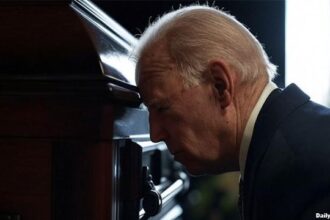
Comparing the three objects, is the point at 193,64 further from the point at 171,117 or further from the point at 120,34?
the point at 120,34

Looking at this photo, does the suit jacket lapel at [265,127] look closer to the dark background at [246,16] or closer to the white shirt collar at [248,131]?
the white shirt collar at [248,131]

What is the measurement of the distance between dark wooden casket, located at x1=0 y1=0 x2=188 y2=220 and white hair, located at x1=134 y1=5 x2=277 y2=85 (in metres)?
0.18

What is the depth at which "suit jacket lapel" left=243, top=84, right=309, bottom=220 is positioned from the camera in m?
0.97

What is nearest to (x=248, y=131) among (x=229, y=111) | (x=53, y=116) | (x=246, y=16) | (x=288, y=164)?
(x=229, y=111)

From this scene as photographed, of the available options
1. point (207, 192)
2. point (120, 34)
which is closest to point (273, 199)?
point (120, 34)

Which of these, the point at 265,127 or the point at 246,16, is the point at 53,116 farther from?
the point at 246,16

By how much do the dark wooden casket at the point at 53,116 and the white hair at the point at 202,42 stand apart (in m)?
0.18

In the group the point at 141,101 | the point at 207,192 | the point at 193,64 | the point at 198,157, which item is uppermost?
the point at 193,64

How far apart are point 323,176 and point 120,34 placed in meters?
0.66

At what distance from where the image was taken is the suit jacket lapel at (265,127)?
0.97m

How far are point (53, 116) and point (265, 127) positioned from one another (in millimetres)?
401

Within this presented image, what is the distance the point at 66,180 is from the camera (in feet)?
3.07

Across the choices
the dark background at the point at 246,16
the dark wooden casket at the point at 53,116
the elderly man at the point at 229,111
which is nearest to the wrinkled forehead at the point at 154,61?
the elderly man at the point at 229,111

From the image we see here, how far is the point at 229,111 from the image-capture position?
1090mm
